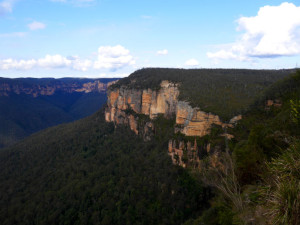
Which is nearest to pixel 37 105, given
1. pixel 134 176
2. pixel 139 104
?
pixel 139 104

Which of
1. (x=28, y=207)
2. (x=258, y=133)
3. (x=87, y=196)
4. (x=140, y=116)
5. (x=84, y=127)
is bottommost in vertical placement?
(x=28, y=207)

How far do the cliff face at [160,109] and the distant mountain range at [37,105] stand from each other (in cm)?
3392

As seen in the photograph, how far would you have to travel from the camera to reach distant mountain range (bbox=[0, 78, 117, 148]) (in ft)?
364

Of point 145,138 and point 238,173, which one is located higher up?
point 238,173

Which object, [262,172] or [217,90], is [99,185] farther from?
[262,172]

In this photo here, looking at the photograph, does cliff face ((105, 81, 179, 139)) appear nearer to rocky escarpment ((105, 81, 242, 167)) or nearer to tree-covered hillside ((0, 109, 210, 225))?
rocky escarpment ((105, 81, 242, 167))

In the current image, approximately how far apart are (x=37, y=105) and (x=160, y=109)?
13672cm

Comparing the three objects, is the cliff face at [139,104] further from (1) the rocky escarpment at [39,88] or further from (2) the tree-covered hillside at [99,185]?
(1) the rocky escarpment at [39,88]

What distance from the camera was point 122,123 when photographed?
52094 mm

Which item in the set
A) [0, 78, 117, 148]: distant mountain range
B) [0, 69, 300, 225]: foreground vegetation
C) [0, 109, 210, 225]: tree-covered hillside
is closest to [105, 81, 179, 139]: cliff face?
[0, 69, 300, 225]: foreground vegetation

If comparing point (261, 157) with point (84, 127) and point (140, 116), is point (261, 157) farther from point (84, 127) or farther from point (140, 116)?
point (84, 127)

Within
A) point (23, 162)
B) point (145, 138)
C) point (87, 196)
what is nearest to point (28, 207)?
point (87, 196)

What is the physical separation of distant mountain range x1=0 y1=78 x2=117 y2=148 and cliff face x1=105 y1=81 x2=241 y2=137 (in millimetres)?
33919

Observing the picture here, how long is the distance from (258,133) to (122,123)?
132ft
